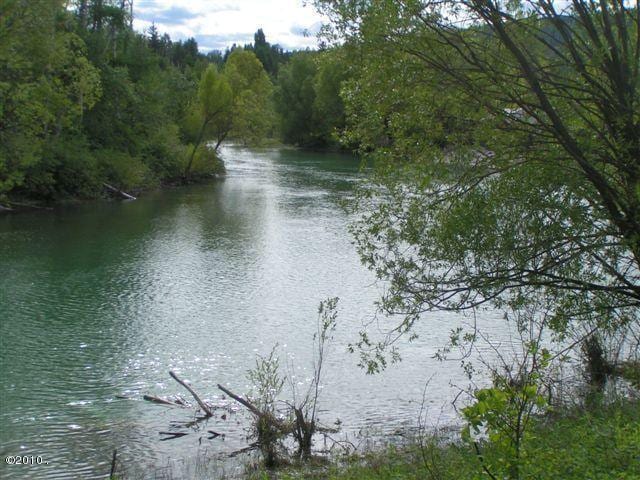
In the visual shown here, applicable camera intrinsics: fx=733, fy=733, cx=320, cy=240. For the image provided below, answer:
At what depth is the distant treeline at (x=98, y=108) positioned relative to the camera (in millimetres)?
27156

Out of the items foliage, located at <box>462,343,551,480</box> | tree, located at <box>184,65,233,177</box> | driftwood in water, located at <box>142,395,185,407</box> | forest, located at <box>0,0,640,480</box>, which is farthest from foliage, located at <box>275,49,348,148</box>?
foliage, located at <box>462,343,551,480</box>

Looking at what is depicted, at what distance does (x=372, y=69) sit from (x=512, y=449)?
6196 millimetres

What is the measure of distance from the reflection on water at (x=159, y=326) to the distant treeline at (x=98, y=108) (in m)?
3.47

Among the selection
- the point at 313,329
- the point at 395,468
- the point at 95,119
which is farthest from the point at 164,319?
the point at 95,119

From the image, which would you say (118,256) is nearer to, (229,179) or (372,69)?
(372,69)

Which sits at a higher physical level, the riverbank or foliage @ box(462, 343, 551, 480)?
foliage @ box(462, 343, 551, 480)

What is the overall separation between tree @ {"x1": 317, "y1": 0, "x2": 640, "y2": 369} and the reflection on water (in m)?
2.94

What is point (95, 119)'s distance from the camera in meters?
38.2

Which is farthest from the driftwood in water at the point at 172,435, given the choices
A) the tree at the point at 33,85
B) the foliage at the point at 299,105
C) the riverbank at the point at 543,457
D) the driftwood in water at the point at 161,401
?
the foliage at the point at 299,105

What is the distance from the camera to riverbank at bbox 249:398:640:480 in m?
5.56

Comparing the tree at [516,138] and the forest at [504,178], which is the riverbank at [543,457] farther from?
the tree at [516,138]

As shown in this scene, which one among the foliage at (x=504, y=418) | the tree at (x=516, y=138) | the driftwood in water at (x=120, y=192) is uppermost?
the tree at (x=516, y=138)

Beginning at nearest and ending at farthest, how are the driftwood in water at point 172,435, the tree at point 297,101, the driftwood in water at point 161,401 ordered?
1. the driftwood in water at point 172,435
2. the driftwood in water at point 161,401
3. the tree at point 297,101

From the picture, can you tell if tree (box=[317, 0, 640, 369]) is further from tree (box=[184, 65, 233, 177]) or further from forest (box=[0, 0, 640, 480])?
tree (box=[184, 65, 233, 177])
